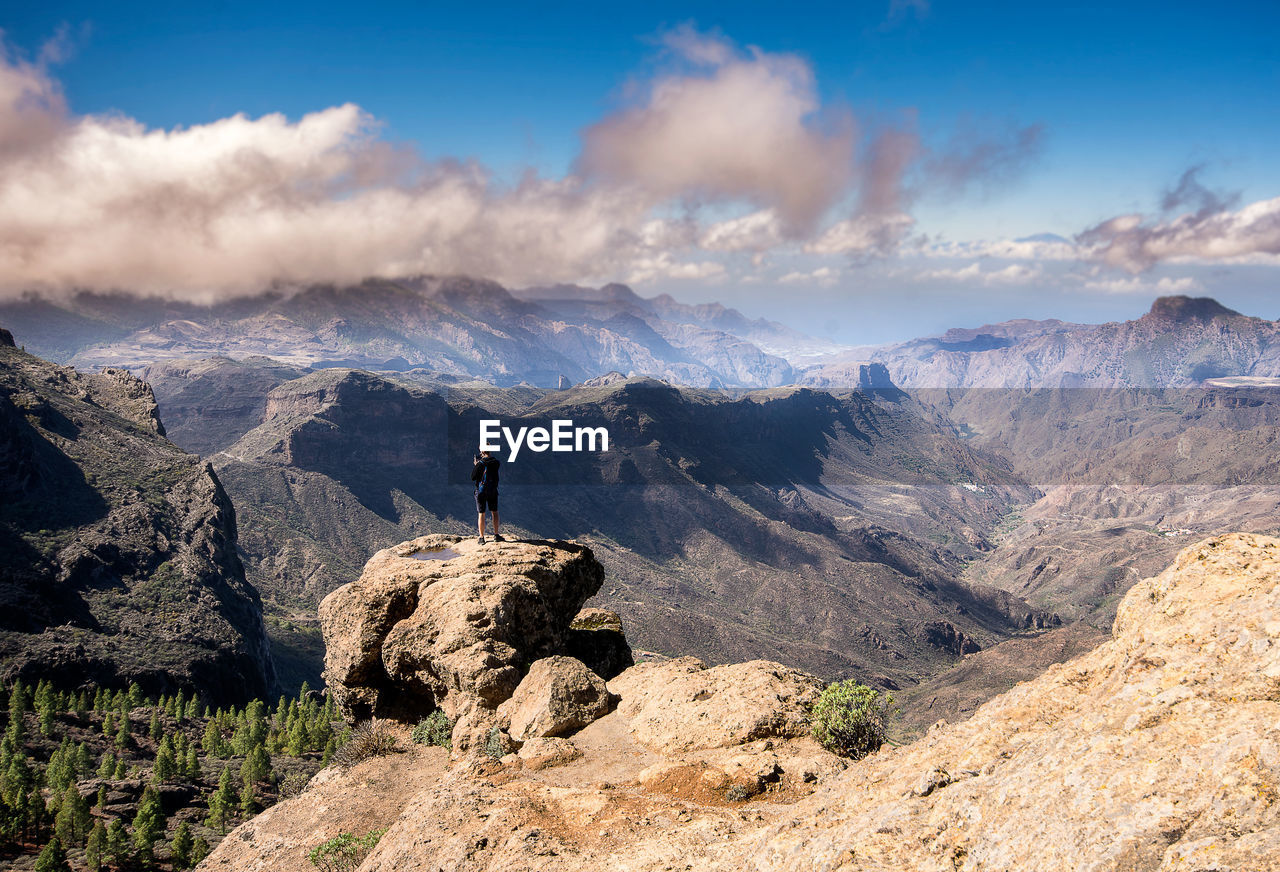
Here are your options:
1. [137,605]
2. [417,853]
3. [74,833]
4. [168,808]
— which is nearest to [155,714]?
[168,808]

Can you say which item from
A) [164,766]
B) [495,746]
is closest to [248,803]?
[164,766]

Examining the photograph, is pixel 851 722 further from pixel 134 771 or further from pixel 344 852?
pixel 134 771

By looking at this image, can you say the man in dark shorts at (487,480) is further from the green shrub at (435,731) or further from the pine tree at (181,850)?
the pine tree at (181,850)

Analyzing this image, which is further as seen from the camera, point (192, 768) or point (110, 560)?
point (110, 560)

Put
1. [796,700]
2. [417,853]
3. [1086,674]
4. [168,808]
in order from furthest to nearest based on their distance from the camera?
[168,808] → [796,700] → [417,853] → [1086,674]

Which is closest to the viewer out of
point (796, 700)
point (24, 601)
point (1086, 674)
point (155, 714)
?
point (1086, 674)

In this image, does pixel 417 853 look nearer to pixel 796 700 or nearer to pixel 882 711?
pixel 796 700

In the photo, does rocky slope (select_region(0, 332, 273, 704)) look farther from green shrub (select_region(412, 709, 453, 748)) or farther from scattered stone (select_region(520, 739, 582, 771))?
scattered stone (select_region(520, 739, 582, 771))
